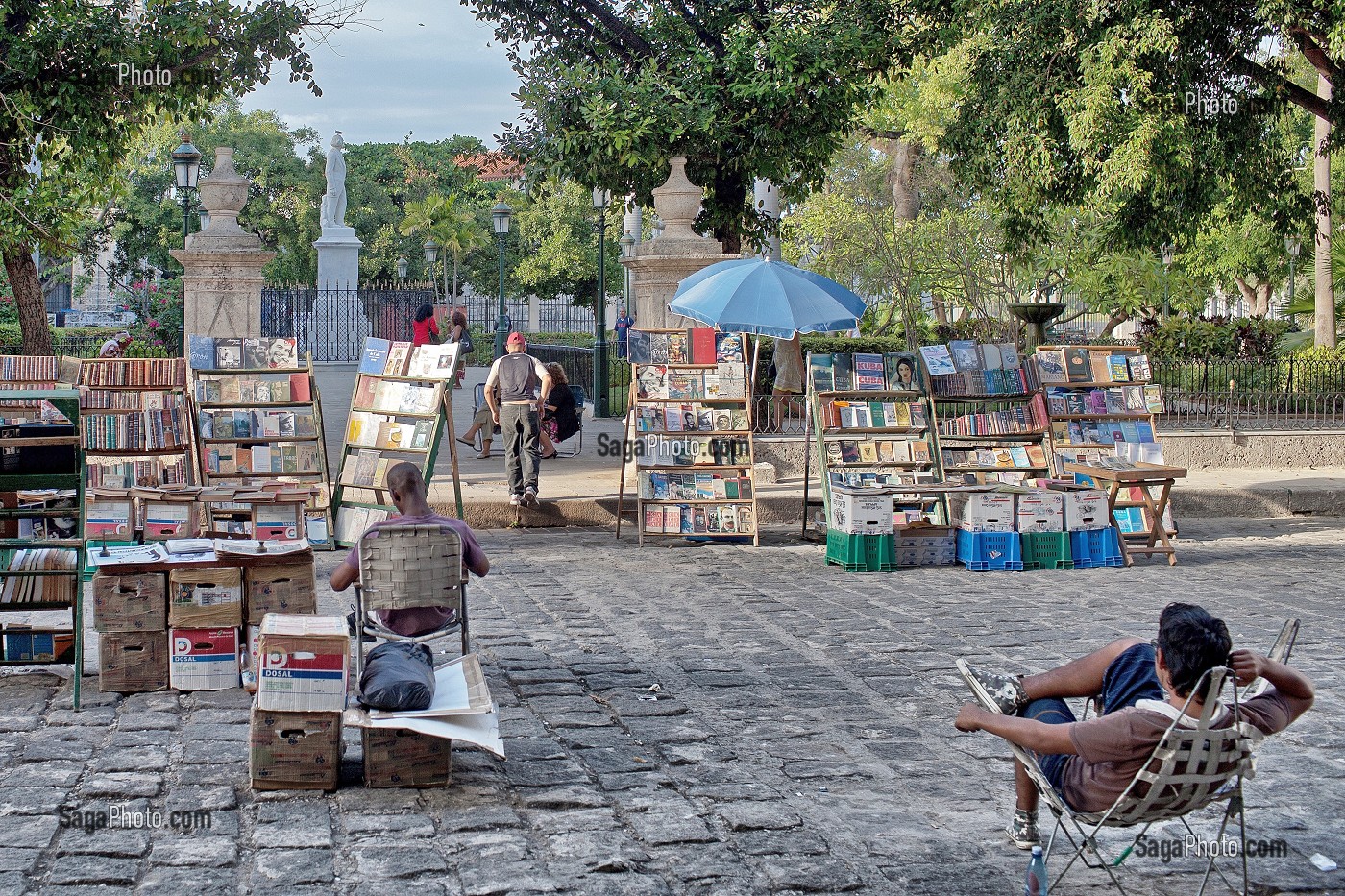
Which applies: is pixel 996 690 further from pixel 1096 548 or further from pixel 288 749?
pixel 1096 548

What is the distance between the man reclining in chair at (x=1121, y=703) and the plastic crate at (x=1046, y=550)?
6683mm

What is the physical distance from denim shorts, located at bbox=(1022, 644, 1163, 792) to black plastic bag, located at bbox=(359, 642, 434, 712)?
7.66 feet

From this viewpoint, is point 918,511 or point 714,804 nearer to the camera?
point 714,804

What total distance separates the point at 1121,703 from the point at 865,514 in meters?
6.57

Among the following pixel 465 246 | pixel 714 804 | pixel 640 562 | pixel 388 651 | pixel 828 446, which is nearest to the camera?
pixel 714 804

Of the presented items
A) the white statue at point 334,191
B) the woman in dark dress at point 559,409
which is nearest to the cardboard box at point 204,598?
the woman in dark dress at point 559,409

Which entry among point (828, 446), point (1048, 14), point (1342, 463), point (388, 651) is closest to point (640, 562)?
point (828, 446)

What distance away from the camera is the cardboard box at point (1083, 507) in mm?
11297

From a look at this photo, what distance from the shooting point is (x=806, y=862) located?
4785mm

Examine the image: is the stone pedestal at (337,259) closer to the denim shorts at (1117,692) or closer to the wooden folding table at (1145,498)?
the wooden folding table at (1145,498)

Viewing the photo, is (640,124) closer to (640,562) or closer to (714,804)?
(640,562)

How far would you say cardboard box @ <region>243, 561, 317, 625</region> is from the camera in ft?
22.6

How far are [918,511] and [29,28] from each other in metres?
9.71

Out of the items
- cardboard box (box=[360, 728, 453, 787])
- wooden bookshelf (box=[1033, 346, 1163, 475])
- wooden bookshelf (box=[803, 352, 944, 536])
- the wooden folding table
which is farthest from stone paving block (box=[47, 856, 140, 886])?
wooden bookshelf (box=[1033, 346, 1163, 475])
